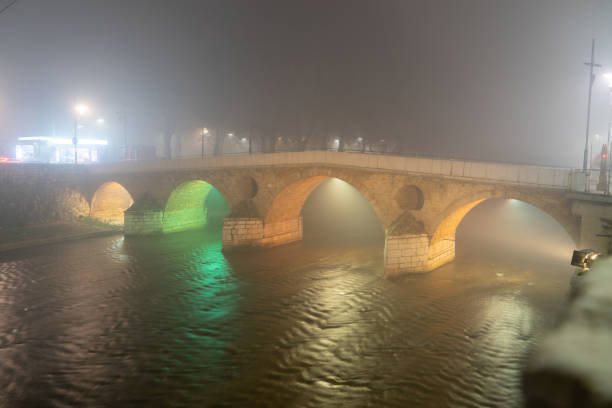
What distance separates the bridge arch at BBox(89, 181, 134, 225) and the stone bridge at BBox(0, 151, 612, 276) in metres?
0.08

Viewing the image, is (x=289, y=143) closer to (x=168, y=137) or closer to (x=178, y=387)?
Answer: (x=168, y=137)

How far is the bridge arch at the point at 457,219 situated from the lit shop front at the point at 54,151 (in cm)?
3080

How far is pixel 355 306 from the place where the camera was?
1219 cm

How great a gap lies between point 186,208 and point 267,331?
17.1m

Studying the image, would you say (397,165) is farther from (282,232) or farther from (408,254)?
(282,232)

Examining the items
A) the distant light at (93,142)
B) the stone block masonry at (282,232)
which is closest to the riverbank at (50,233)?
the stone block masonry at (282,232)

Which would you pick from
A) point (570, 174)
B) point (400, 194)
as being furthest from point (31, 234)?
point (570, 174)

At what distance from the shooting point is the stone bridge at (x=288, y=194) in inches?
500

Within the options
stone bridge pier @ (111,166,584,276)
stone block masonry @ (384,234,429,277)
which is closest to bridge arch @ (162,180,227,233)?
stone bridge pier @ (111,166,584,276)

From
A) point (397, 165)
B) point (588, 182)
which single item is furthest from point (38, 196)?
point (588, 182)

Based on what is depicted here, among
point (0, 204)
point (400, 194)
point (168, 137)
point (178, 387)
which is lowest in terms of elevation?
point (178, 387)

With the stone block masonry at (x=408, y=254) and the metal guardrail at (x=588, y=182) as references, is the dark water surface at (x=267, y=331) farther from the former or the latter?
the metal guardrail at (x=588, y=182)

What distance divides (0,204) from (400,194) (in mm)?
22684

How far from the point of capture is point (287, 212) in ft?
69.5
